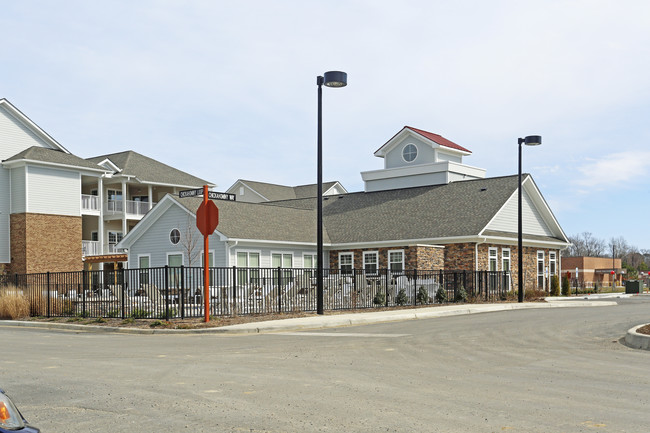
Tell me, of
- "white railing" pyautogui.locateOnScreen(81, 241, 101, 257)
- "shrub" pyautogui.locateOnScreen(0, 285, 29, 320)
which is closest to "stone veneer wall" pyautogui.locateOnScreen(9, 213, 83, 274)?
"white railing" pyautogui.locateOnScreen(81, 241, 101, 257)

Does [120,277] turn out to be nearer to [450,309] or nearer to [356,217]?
[450,309]

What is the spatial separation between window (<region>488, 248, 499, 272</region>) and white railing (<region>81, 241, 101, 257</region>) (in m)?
27.8

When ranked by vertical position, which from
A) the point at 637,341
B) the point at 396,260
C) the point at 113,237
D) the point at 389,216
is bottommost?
the point at 637,341

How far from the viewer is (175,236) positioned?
37.1 m

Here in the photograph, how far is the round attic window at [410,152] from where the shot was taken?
155 ft

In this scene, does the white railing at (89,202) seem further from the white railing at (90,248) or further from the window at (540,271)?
the window at (540,271)

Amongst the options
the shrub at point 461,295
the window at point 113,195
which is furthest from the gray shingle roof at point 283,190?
the shrub at point 461,295

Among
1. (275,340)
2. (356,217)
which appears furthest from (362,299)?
(356,217)

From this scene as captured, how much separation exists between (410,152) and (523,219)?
9.85 meters

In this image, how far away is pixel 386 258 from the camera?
39.0 m

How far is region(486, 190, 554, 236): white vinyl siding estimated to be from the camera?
127 ft

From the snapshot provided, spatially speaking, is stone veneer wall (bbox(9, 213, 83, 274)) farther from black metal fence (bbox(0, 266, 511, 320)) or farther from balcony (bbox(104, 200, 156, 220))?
black metal fence (bbox(0, 266, 511, 320))

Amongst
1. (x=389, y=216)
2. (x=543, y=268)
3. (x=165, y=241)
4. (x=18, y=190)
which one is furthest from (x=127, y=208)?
(x=543, y=268)

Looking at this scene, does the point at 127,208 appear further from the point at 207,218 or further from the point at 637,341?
the point at 637,341
